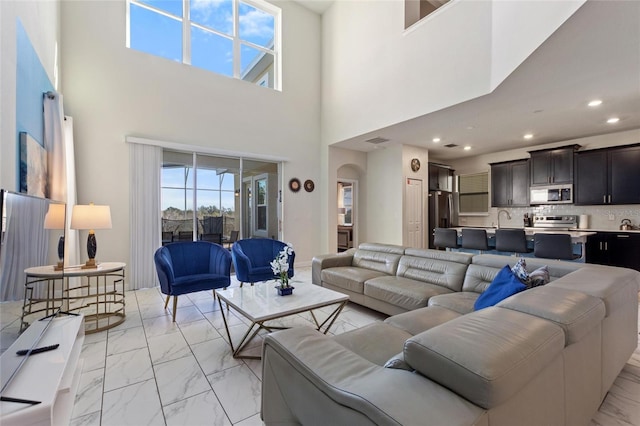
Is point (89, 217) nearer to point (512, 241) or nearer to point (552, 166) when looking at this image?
point (512, 241)

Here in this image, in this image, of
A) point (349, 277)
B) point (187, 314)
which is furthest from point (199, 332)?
point (349, 277)

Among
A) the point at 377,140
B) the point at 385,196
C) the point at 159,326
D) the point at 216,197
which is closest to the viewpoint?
the point at 159,326

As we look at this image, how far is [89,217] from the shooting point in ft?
10.1

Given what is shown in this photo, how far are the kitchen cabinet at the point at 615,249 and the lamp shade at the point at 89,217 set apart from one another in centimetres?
688

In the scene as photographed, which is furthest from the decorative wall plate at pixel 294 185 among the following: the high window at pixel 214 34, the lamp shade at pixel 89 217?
the lamp shade at pixel 89 217

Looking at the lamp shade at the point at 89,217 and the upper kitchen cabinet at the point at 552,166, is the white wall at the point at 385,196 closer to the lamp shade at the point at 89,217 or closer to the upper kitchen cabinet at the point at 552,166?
the upper kitchen cabinet at the point at 552,166

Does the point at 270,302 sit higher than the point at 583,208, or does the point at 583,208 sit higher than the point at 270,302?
the point at 583,208

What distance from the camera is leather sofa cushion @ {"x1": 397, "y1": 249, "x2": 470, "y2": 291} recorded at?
2881 millimetres

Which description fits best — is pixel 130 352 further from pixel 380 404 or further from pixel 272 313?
pixel 380 404

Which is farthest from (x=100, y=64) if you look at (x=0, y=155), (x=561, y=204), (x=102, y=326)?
(x=561, y=204)

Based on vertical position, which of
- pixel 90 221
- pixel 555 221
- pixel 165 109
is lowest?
pixel 555 221

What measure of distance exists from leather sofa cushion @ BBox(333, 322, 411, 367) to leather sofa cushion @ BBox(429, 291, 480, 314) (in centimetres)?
70

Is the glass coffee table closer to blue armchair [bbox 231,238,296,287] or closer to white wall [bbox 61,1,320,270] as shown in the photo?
blue armchair [bbox 231,238,296,287]

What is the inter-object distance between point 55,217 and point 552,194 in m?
7.57
